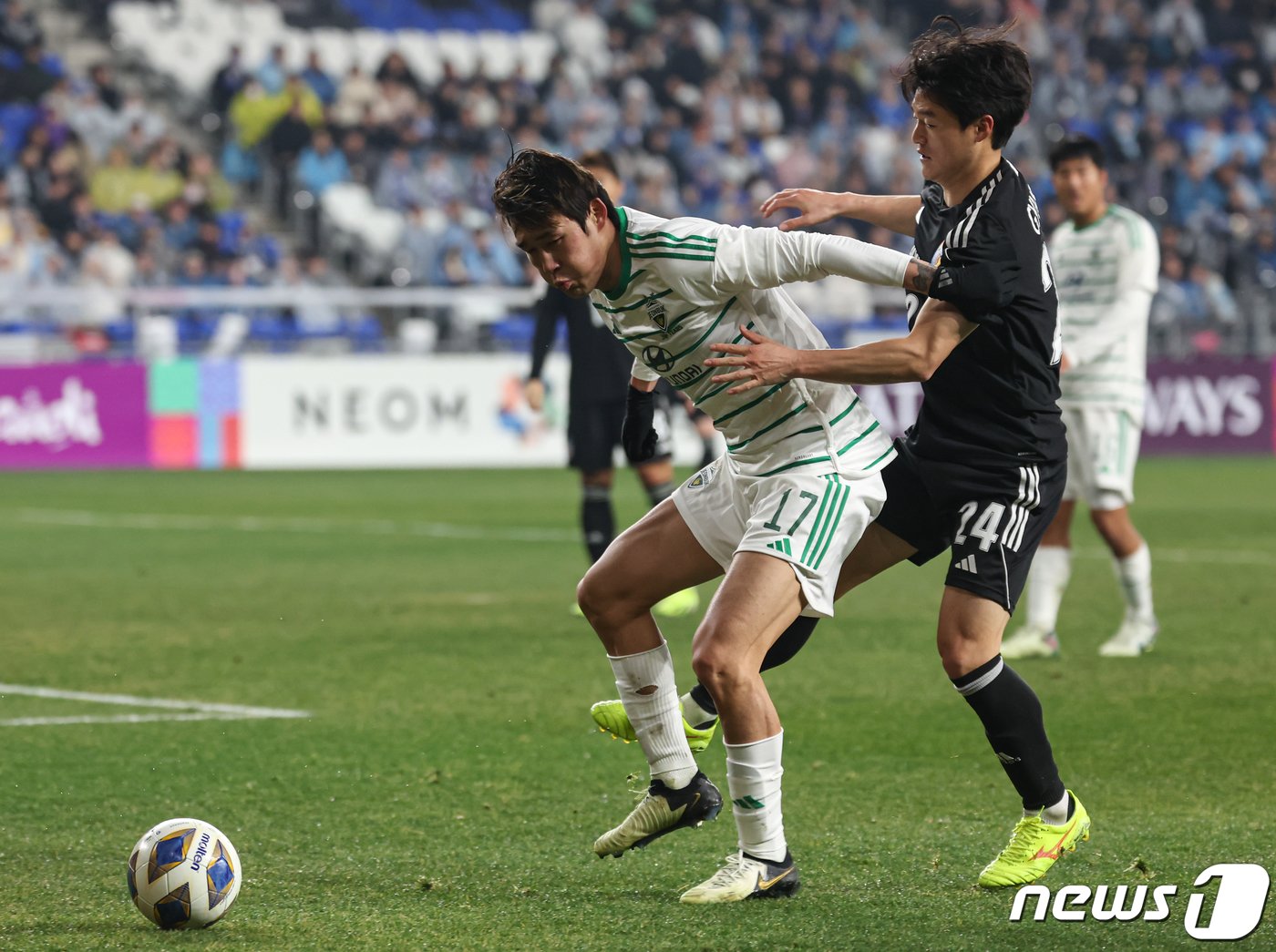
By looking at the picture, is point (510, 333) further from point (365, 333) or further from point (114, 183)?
point (114, 183)

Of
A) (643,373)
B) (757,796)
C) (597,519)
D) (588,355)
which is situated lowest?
(597,519)

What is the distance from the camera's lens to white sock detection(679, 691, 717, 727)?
5.00 m

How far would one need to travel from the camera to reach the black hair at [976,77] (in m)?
4.38

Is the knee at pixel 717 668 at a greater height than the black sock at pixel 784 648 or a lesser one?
greater

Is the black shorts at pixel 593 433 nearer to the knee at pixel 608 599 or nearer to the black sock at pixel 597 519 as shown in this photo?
the black sock at pixel 597 519

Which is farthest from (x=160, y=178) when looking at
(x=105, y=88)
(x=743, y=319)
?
(x=743, y=319)

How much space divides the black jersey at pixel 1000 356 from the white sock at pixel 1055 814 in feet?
2.75

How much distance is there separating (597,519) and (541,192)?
5960 millimetres

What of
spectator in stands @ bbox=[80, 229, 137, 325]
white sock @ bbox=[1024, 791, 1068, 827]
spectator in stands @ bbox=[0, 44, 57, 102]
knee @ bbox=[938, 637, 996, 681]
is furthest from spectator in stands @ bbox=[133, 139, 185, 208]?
white sock @ bbox=[1024, 791, 1068, 827]

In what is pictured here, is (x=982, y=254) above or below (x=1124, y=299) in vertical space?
above

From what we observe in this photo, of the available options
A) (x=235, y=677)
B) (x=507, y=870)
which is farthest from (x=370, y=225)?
(x=507, y=870)

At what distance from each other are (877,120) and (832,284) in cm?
636

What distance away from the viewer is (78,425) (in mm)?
20047

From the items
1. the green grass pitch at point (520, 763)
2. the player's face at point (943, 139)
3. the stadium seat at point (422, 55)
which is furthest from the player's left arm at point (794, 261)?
the stadium seat at point (422, 55)
